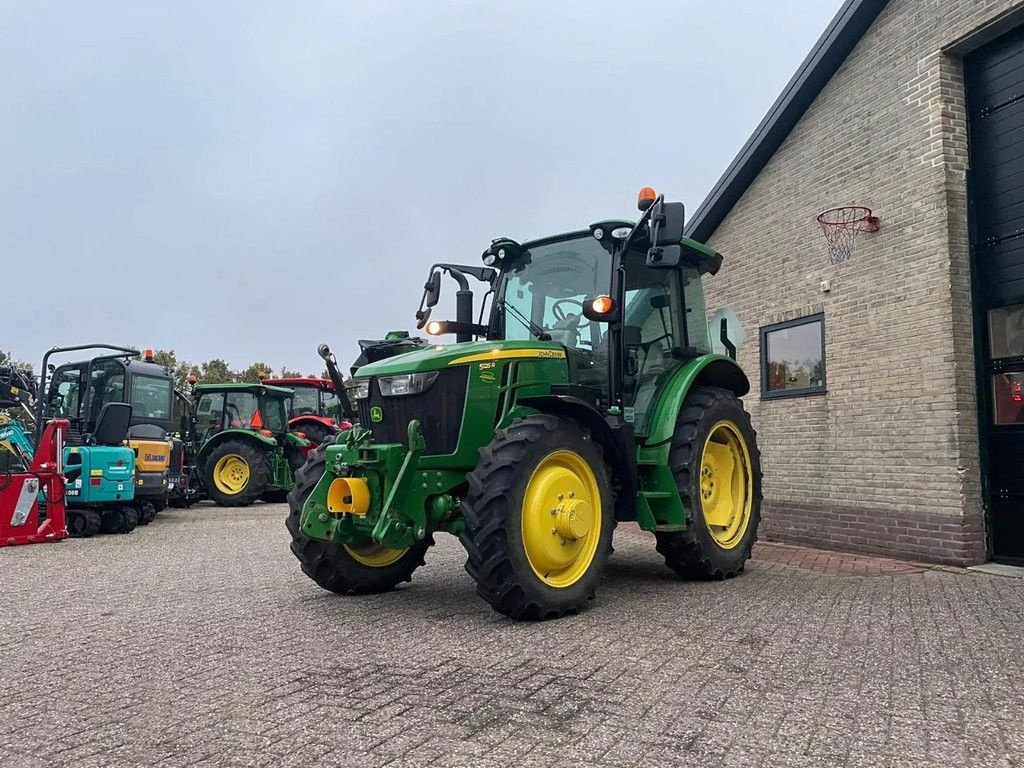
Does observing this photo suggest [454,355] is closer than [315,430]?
Yes

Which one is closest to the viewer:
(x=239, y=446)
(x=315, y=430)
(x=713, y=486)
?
(x=713, y=486)

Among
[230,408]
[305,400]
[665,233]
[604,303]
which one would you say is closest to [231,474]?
[230,408]

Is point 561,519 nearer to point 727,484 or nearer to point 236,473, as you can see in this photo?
point 727,484

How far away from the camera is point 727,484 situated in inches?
254

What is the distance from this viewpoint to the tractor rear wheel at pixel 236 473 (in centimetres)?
1447

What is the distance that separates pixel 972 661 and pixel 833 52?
21.2 feet

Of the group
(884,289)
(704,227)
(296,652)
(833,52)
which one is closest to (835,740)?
(296,652)

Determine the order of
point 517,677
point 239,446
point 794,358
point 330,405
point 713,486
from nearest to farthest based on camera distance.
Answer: point 517,677
point 713,486
point 794,358
point 239,446
point 330,405

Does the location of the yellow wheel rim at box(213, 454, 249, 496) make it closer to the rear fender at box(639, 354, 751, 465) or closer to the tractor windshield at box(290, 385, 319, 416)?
the tractor windshield at box(290, 385, 319, 416)

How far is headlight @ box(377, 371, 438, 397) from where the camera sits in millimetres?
4773

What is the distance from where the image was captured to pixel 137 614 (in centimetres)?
489

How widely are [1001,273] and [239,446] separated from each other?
489 inches

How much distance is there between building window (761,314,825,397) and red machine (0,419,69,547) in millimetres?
8291

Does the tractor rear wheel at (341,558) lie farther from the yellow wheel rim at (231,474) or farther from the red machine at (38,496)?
the yellow wheel rim at (231,474)
